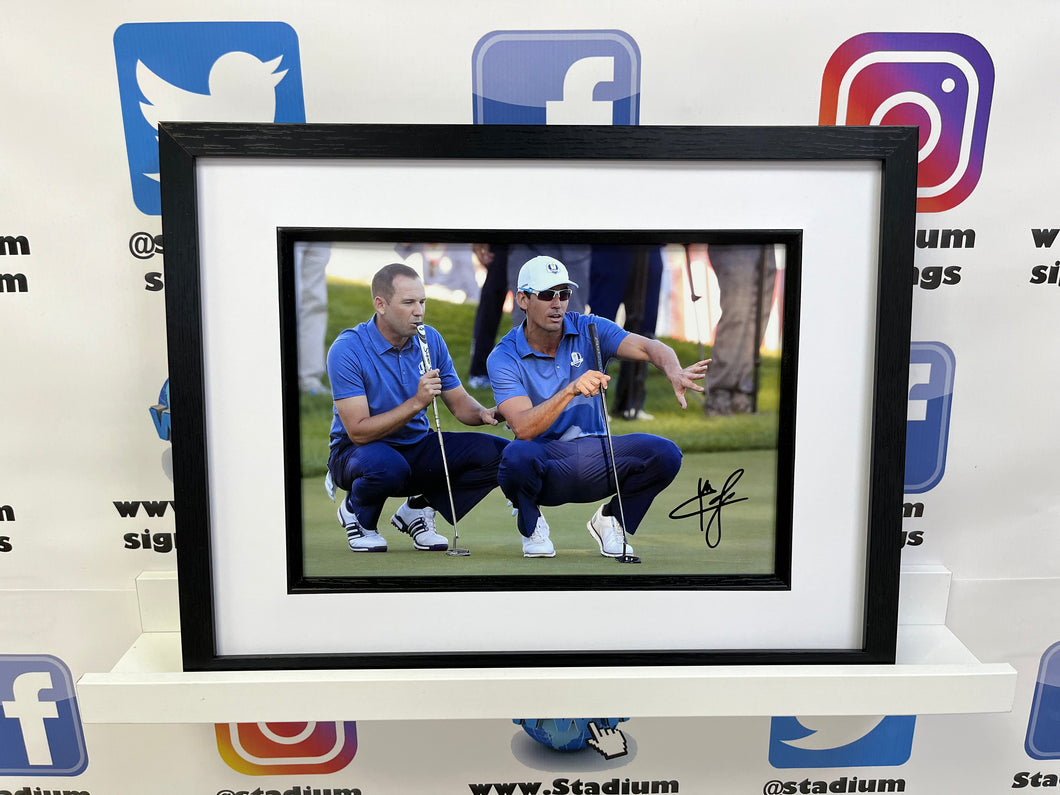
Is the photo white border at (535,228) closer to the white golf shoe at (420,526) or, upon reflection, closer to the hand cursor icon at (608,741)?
the white golf shoe at (420,526)

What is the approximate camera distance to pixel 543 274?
550 mm

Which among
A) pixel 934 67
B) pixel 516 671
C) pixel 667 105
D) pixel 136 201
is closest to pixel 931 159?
pixel 934 67

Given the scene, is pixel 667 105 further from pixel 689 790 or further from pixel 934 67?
pixel 689 790

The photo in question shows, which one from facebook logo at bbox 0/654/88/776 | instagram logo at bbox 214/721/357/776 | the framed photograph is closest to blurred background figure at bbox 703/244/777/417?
the framed photograph

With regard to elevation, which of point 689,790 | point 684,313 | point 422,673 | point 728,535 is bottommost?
point 689,790

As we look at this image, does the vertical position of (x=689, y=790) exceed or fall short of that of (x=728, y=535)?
it falls short

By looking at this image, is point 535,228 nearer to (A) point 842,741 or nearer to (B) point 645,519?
(B) point 645,519

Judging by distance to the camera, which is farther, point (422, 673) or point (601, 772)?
point (601, 772)

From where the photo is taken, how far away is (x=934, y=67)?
589 millimetres

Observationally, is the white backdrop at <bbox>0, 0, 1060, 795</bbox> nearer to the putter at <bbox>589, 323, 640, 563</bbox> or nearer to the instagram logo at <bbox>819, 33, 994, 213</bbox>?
the instagram logo at <bbox>819, 33, 994, 213</bbox>

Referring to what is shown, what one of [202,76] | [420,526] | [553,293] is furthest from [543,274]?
[202,76]

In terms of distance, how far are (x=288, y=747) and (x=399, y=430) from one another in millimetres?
370

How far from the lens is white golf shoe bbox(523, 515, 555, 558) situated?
0.57 meters

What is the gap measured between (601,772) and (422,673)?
0.27m
